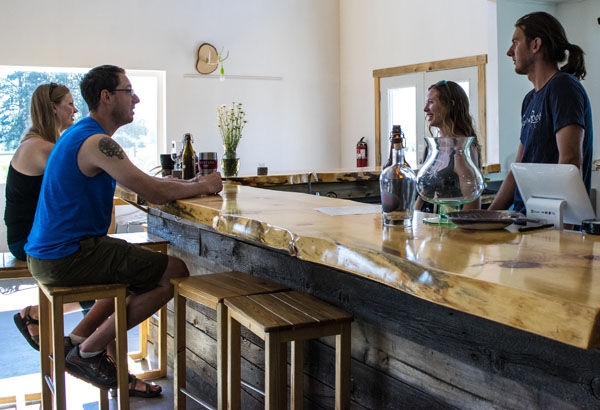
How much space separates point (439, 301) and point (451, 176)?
1.98 feet

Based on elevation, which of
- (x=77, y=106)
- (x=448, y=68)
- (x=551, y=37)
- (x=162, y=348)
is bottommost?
(x=162, y=348)

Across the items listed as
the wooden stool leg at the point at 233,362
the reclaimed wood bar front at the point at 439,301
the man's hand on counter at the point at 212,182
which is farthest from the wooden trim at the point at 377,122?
the wooden stool leg at the point at 233,362

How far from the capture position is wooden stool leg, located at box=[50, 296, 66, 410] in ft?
7.30

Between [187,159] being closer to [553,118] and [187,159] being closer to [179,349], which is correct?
[179,349]

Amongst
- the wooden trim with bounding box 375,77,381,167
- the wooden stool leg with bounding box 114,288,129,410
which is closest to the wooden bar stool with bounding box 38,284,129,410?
the wooden stool leg with bounding box 114,288,129,410

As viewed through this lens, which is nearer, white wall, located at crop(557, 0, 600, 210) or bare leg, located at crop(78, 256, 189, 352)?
bare leg, located at crop(78, 256, 189, 352)

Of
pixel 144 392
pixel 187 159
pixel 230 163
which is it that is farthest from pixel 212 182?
pixel 230 163

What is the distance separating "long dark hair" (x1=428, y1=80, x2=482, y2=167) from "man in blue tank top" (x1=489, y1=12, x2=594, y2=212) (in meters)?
0.29

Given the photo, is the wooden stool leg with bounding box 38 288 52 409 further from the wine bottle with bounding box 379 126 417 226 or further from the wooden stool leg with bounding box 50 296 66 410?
the wine bottle with bounding box 379 126 417 226

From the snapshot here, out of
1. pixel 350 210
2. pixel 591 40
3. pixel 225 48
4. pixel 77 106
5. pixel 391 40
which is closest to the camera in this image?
pixel 350 210

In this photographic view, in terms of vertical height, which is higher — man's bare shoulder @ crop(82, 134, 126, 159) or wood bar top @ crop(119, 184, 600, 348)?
man's bare shoulder @ crop(82, 134, 126, 159)

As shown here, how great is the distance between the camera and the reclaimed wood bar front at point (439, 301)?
0.97 metres

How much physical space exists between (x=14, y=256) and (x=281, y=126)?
5.23 meters

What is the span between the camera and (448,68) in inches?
260
